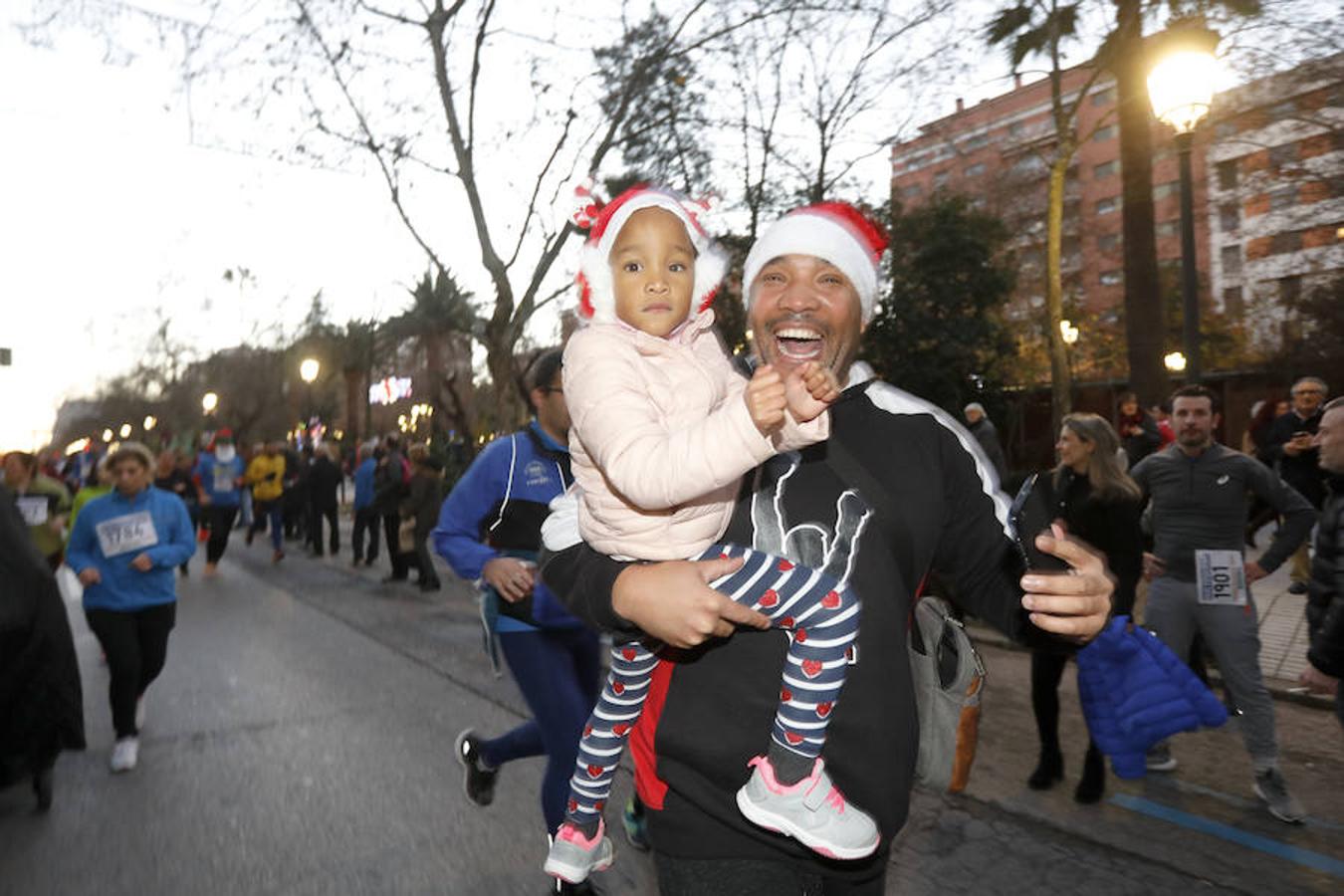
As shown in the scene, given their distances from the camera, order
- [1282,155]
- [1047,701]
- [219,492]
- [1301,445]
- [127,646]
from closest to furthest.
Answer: [1047,701], [127,646], [1301,445], [1282,155], [219,492]

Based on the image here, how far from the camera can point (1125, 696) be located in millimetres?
2064

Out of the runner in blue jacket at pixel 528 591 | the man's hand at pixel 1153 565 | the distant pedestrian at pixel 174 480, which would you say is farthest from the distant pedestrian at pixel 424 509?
the man's hand at pixel 1153 565

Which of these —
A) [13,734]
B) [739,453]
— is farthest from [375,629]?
[739,453]

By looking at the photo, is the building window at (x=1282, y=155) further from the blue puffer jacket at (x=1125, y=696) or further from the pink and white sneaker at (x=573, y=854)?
the pink and white sneaker at (x=573, y=854)

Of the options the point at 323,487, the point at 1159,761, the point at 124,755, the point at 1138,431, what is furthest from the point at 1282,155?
the point at 323,487

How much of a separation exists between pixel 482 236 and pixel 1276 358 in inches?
874

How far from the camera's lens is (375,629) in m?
9.87

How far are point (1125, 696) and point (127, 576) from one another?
5693 mm

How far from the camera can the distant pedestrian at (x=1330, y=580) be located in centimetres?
383

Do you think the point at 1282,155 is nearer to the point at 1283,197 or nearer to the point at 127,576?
the point at 1283,197

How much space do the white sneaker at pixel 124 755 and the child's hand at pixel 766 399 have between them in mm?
5475

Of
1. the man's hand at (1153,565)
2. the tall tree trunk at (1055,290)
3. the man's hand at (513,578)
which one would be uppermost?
the tall tree trunk at (1055,290)

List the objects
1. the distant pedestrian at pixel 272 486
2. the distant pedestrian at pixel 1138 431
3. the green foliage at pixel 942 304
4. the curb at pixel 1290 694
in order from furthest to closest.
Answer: the green foliage at pixel 942 304 < the distant pedestrian at pixel 272 486 < the distant pedestrian at pixel 1138 431 < the curb at pixel 1290 694

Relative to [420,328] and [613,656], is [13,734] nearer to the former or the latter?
[613,656]
